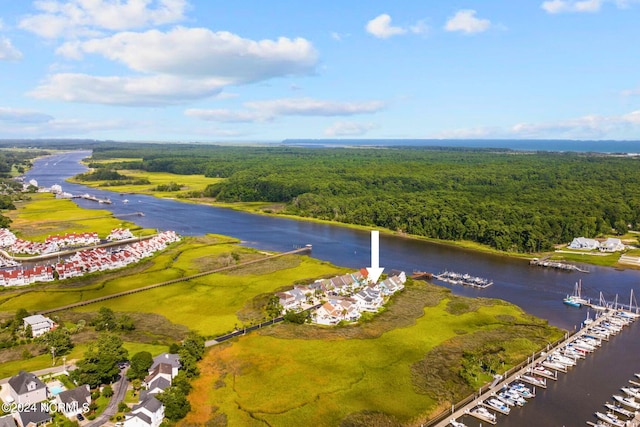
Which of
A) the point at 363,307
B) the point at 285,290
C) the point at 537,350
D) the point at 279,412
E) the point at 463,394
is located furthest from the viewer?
the point at 285,290

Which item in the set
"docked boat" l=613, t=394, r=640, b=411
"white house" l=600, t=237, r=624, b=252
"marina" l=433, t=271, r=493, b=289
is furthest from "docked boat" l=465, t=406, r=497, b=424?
"white house" l=600, t=237, r=624, b=252

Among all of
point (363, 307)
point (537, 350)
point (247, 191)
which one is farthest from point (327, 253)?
point (247, 191)

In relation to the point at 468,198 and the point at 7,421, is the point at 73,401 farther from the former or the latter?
the point at 468,198

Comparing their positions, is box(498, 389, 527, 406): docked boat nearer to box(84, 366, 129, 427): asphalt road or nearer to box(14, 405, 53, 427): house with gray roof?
box(84, 366, 129, 427): asphalt road

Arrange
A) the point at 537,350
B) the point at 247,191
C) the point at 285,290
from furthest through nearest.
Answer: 1. the point at 247,191
2. the point at 285,290
3. the point at 537,350

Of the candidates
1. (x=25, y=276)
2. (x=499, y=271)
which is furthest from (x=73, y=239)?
(x=499, y=271)

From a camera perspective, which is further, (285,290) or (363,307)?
(285,290)

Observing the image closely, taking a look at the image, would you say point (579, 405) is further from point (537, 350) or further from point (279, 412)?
point (279, 412)
